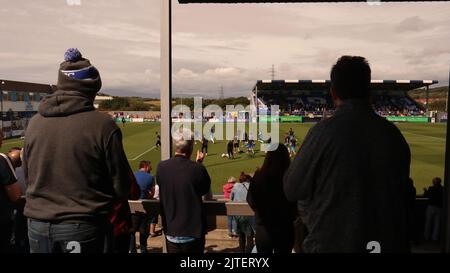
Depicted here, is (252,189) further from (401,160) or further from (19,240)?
(19,240)

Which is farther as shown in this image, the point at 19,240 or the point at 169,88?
the point at 19,240

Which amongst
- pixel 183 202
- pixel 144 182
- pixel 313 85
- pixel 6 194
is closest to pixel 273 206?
pixel 183 202

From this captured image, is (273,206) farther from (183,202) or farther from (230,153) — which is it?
(230,153)

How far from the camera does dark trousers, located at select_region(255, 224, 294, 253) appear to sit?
2.69 metres

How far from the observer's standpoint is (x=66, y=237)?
1.66 metres

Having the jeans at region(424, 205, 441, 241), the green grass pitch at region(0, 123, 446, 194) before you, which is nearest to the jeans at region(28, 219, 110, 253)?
the jeans at region(424, 205, 441, 241)

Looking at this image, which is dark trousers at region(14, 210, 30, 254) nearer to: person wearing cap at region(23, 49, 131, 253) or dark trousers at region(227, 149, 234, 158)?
person wearing cap at region(23, 49, 131, 253)

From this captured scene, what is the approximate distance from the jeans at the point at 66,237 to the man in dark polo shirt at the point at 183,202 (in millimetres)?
785

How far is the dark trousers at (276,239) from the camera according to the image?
269cm

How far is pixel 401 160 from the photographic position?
1.48 metres

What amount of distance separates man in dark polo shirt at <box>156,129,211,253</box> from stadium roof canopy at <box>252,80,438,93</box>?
156 feet
